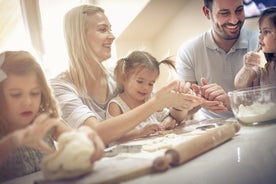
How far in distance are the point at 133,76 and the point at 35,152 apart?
0.21m

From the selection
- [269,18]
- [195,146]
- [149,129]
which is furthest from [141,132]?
[269,18]

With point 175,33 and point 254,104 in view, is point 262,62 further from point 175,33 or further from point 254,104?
point 175,33

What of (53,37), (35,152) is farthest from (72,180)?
(53,37)

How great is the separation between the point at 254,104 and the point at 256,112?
0.06ft

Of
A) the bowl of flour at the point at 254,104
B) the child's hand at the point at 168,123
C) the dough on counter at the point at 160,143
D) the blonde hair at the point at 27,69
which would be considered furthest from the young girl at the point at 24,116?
the bowl of flour at the point at 254,104

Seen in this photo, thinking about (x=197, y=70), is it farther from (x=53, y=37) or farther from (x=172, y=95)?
(x=53, y=37)

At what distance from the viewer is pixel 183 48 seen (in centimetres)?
67

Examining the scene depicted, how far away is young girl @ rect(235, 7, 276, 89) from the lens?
0.68 metres

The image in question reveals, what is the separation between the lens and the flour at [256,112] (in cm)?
68

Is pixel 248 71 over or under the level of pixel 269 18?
under

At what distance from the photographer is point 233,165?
0.57m

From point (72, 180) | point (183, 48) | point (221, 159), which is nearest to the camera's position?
point (72, 180)

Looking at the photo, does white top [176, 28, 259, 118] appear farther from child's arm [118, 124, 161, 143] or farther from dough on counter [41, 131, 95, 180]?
dough on counter [41, 131, 95, 180]

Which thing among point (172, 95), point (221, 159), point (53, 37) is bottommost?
point (221, 159)
